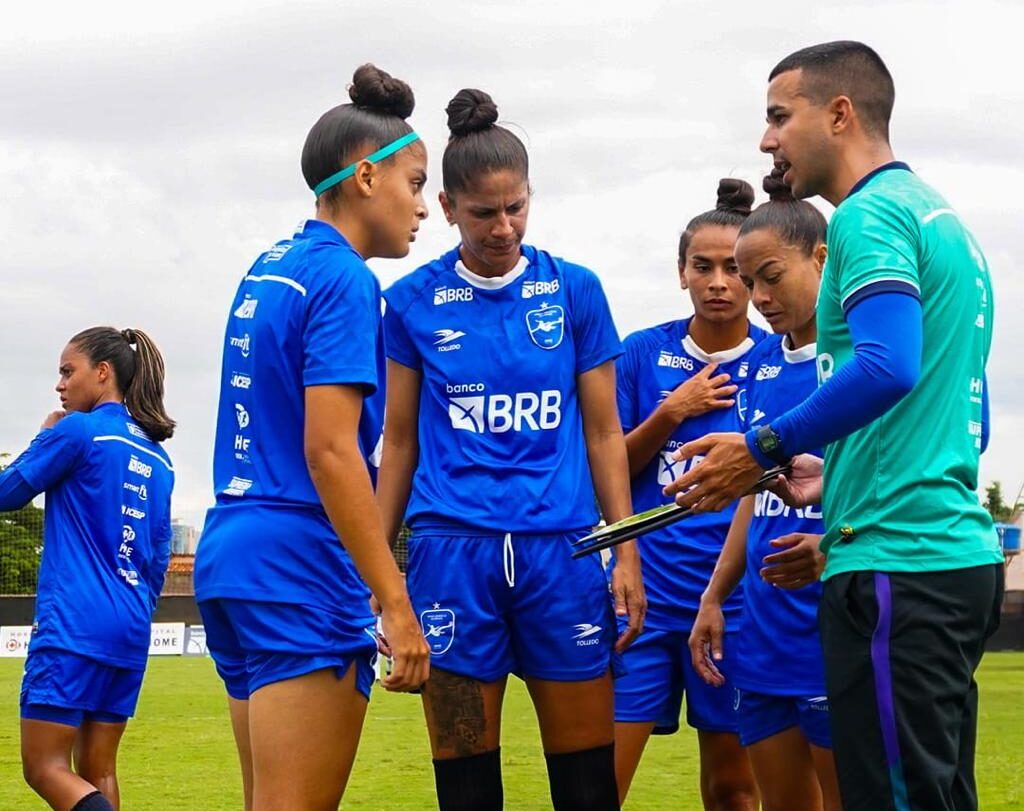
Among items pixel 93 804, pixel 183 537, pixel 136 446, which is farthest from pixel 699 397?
pixel 183 537

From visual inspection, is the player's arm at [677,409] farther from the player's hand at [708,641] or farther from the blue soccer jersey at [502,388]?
the blue soccer jersey at [502,388]

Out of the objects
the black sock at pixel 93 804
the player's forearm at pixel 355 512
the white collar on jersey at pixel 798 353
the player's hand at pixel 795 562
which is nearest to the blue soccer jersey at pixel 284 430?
the player's forearm at pixel 355 512

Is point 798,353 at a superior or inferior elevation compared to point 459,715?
superior

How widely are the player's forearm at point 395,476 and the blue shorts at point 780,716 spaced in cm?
123

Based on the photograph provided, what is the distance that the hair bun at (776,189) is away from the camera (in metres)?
4.77

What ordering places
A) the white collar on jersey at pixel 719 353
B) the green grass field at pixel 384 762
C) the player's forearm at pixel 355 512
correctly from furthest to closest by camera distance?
the green grass field at pixel 384 762 < the white collar on jersey at pixel 719 353 < the player's forearm at pixel 355 512

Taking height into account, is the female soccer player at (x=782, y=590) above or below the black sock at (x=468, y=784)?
above

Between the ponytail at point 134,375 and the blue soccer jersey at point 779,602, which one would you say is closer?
the blue soccer jersey at point 779,602

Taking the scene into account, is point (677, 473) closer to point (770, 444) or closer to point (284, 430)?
point (770, 444)

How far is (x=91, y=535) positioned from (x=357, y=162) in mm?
3195

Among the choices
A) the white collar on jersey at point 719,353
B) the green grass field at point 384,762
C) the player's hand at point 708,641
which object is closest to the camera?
the player's hand at point 708,641

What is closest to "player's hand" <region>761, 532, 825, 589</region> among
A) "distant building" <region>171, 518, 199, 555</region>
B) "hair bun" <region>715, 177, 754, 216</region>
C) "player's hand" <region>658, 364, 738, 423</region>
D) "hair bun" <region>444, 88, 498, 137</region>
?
"player's hand" <region>658, 364, 738, 423</region>

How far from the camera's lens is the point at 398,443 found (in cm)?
465

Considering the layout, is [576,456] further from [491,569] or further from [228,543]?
[228,543]
